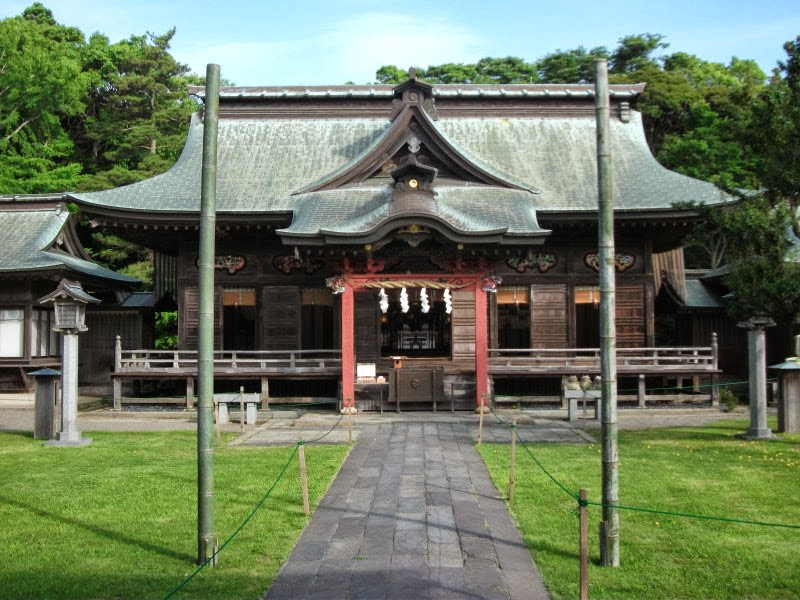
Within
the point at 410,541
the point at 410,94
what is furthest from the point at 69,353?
the point at 410,94

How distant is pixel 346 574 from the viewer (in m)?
6.75

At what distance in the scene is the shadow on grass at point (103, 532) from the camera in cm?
746

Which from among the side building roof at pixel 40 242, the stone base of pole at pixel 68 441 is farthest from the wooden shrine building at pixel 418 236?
the stone base of pole at pixel 68 441

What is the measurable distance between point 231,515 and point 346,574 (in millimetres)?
2582

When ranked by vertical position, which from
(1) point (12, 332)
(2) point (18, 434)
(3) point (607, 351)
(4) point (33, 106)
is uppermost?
(4) point (33, 106)

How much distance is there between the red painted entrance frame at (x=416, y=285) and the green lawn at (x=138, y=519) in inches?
216

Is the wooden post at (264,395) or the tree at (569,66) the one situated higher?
the tree at (569,66)

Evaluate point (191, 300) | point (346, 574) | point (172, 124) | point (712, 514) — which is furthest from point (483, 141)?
point (172, 124)

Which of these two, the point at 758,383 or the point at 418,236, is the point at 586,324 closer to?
the point at 418,236

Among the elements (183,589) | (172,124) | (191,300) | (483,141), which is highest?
(172,124)

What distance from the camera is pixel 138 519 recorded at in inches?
345

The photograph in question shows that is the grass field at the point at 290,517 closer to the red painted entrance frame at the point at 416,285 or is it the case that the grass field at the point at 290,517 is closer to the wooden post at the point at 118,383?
the red painted entrance frame at the point at 416,285

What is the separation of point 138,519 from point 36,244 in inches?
809

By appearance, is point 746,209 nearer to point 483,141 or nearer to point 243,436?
point 243,436
